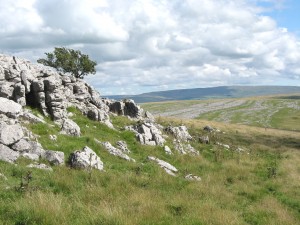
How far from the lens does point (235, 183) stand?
72.1 ft

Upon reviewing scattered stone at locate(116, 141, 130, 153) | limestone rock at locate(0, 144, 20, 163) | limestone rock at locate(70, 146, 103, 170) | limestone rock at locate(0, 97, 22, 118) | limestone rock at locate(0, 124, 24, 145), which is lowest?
scattered stone at locate(116, 141, 130, 153)

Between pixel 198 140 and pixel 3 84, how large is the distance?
20.0 metres

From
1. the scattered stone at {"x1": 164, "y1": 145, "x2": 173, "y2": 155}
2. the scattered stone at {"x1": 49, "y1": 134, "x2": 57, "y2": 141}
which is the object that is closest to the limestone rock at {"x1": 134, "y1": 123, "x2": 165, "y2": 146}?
the scattered stone at {"x1": 164, "y1": 145, "x2": 173, "y2": 155}

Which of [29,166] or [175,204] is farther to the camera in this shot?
[29,166]

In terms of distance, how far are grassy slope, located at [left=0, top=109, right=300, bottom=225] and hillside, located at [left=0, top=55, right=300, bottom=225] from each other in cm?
4

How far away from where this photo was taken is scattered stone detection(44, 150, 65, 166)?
18763 mm

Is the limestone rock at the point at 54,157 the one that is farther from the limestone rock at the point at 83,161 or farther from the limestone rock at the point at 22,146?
the limestone rock at the point at 22,146

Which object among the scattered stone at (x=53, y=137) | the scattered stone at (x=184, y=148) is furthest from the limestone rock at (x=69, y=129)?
the scattered stone at (x=184, y=148)

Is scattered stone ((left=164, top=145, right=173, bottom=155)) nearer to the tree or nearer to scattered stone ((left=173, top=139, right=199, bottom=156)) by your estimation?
scattered stone ((left=173, top=139, right=199, bottom=156))

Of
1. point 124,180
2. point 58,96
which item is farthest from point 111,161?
point 58,96

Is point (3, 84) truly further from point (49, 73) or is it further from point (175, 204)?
point (175, 204)

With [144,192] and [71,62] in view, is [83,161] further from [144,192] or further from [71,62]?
[71,62]

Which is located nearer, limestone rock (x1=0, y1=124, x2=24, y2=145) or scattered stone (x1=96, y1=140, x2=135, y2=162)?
limestone rock (x1=0, y1=124, x2=24, y2=145)

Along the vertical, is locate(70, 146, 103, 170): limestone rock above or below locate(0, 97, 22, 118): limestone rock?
below
